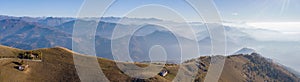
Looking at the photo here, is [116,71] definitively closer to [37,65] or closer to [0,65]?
[37,65]

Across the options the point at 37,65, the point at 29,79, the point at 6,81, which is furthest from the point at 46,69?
the point at 6,81

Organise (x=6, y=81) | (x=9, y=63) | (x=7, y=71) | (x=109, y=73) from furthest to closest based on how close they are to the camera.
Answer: (x=109, y=73) → (x=9, y=63) → (x=7, y=71) → (x=6, y=81)

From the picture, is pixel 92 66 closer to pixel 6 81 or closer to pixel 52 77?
pixel 52 77

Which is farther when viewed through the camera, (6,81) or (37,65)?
(37,65)

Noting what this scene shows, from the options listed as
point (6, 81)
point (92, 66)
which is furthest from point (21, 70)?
point (92, 66)

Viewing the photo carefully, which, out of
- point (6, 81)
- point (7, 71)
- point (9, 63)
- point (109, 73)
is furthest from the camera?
point (109, 73)

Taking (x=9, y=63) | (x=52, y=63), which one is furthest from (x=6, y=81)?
(x=52, y=63)

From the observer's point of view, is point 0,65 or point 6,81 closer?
point 6,81
